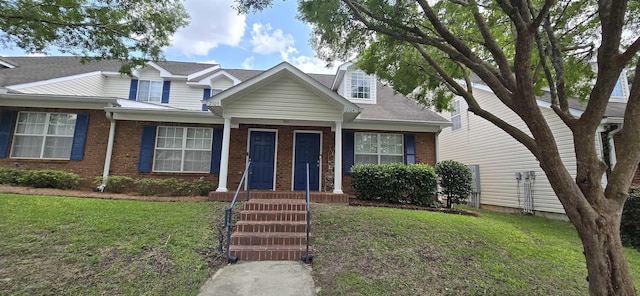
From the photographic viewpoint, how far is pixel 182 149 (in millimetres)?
9906

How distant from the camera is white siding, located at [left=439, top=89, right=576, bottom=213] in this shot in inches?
381

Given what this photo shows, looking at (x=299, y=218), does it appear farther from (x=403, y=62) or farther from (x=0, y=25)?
(x=0, y=25)

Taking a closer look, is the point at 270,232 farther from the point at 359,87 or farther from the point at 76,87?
the point at 76,87

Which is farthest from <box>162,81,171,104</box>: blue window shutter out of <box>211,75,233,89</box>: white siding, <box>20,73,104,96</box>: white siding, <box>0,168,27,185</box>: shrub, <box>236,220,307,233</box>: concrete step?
<box>236,220,307,233</box>: concrete step

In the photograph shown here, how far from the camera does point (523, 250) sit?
540cm

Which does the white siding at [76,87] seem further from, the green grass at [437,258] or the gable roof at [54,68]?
the green grass at [437,258]

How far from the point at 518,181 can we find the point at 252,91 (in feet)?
34.6

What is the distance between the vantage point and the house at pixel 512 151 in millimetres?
9156

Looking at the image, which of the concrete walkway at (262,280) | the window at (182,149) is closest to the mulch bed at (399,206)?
the concrete walkway at (262,280)

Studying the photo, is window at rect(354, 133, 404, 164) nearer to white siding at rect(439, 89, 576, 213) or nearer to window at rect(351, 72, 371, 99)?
window at rect(351, 72, 371, 99)

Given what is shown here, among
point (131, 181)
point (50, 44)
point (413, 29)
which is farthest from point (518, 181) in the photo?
point (50, 44)

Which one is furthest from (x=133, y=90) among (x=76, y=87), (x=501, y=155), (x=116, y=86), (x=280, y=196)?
(x=501, y=155)

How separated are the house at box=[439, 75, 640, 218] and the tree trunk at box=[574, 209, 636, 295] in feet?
22.4

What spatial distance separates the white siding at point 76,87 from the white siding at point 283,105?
910 cm
